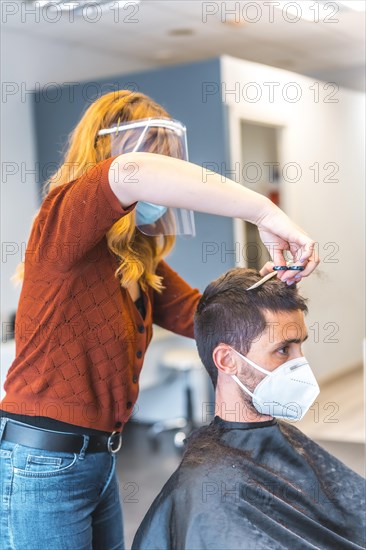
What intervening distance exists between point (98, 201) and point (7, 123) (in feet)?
10.9

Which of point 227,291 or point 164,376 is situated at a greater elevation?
point 227,291

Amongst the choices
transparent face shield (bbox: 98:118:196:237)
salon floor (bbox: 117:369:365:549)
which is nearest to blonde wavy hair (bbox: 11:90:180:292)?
transparent face shield (bbox: 98:118:196:237)

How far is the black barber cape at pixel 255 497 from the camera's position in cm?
163

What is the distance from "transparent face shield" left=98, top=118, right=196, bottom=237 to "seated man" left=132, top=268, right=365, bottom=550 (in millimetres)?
Answer: 226

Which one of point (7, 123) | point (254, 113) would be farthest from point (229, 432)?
point (7, 123)

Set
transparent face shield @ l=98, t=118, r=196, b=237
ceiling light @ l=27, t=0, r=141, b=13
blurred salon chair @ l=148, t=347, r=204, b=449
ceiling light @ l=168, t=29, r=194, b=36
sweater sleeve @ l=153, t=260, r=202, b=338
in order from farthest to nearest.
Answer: blurred salon chair @ l=148, t=347, r=204, b=449
ceiling light @ l=168, t=29, r=194, b=36
ceiling light @ l=27, t=0, r=141, b=13
sweater sleeve @ l=153, t=260, r=202, b=338
transparent face shield @ l=98, t=118, r=196, b=237

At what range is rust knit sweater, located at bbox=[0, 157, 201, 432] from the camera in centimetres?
158

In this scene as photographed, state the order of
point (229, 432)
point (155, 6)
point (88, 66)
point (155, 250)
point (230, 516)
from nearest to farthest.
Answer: point (230, 516) < point (229, 432) < point (155, 250) < point (155, 6) < point (88, 66)

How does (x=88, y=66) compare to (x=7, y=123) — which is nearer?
(x=7, y=123)

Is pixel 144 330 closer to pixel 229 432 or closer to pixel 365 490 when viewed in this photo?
pixel 229 432

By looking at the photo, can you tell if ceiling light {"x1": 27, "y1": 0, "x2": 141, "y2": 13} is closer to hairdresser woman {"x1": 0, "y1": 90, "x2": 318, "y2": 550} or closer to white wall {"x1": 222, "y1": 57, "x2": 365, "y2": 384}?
white wall {"x1": 222, "y1": 57, "x2": 365, "y2": 384}

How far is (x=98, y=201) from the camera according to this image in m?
1.39

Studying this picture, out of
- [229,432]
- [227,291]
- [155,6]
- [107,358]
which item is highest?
[155,6]

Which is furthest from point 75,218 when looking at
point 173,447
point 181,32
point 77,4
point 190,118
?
point 173,447
